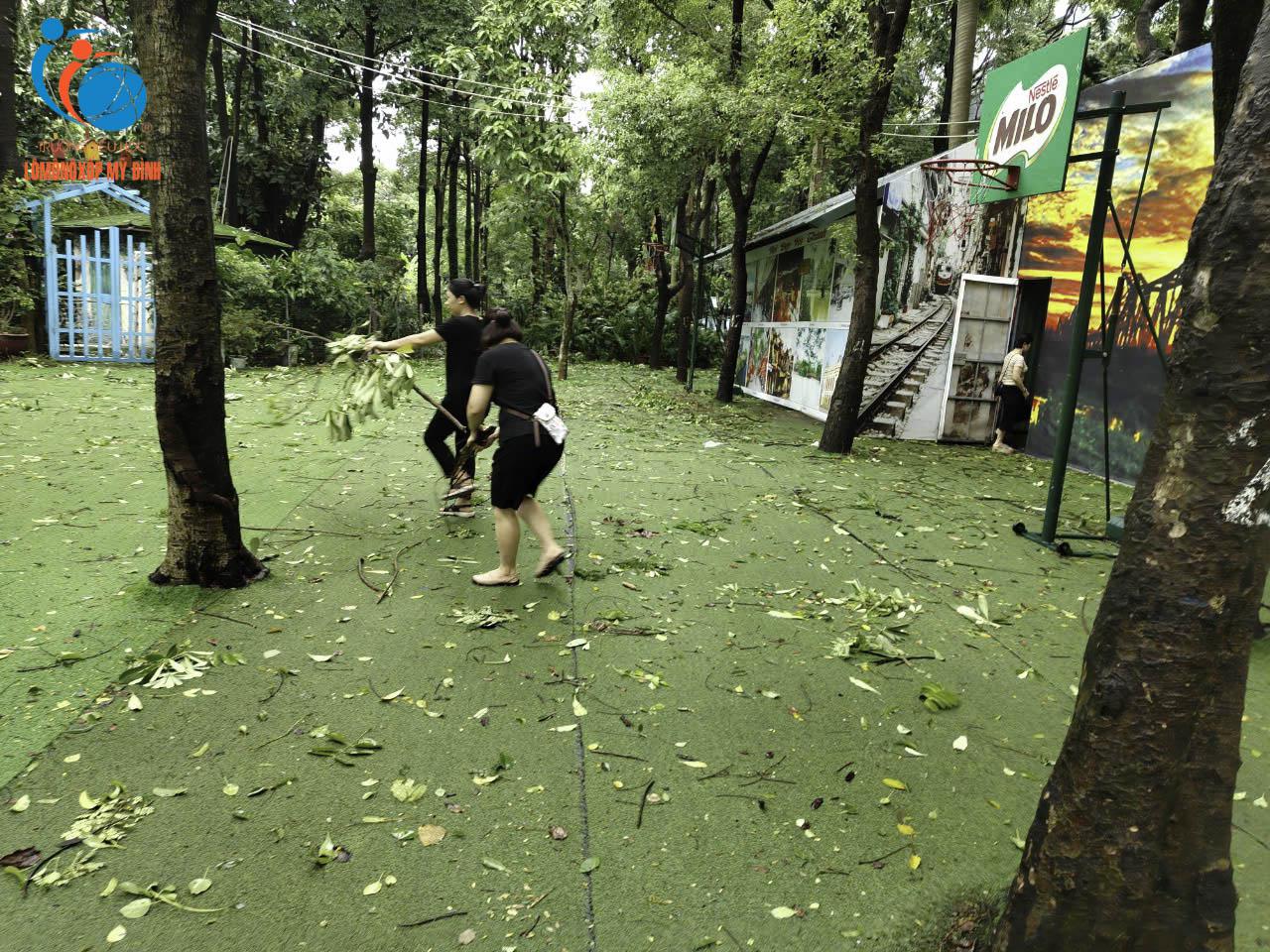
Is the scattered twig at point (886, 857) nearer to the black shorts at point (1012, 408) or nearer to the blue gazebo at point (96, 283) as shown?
the black shorts at point (1012, 408)

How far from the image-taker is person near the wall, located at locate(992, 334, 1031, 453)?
11359mm

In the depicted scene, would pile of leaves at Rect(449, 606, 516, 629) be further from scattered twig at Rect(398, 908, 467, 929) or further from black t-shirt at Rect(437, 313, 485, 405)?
scattered twig at Rect(398, 908, 467, 929)

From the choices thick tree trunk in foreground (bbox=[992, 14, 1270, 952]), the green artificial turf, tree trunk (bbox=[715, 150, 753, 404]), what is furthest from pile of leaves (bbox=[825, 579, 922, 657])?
tree trunk (bbox=[715, 150, 753, 404])

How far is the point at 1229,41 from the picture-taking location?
5.27m

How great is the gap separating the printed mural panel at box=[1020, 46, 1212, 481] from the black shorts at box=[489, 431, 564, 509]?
20.5ft

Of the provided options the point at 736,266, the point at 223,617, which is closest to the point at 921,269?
the point at 736,266

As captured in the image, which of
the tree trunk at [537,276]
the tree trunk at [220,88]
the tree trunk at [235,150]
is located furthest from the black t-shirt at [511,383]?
the tree trunk at [537,276]

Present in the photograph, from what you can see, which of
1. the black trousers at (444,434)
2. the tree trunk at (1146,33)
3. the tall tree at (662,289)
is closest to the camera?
the black trousers at (444,434)

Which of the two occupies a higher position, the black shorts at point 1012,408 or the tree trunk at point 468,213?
the tree trunk at point 468,213

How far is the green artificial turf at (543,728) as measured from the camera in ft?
7.97

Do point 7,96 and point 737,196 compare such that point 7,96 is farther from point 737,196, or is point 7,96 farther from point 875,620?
point 875,620

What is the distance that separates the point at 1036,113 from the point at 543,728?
8272mm

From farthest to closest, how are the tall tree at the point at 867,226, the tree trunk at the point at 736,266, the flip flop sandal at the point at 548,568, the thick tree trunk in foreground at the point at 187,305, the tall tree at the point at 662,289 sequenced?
the tall tree at the point at 662,289
the tree trunk at the point at 736,266
the tall tree at the point at 867,226
the flip flop sandal at the point at 548,568
the thick tree trunk in foreground at the point at 187,305

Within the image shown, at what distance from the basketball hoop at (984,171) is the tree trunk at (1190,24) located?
2.78m
